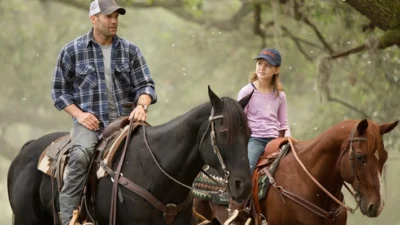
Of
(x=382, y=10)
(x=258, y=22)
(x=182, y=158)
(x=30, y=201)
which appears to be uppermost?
(x=382, y=10)

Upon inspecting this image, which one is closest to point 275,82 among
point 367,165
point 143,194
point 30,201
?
point 367,165

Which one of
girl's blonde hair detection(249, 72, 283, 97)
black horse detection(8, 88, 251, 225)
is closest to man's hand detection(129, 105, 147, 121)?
black horse detection(8, 88, 251, 225)

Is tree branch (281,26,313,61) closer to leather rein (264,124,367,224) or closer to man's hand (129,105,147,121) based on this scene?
leather rein (264,124,367,224)

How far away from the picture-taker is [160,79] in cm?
2172

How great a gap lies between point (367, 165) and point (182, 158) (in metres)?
1.53

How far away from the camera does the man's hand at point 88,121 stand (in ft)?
24.1

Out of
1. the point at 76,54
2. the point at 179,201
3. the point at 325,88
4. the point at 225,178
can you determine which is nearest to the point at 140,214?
the point at 179,201

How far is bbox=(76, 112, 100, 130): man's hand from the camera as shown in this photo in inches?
289

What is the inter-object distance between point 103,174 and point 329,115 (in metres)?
11.4

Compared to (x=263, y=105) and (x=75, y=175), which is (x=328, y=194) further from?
(x=75, y=175)

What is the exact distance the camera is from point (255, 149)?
853 centimetres

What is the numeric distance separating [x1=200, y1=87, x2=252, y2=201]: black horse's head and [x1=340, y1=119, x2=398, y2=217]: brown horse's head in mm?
1359

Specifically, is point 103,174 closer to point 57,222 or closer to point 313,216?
point 57,222

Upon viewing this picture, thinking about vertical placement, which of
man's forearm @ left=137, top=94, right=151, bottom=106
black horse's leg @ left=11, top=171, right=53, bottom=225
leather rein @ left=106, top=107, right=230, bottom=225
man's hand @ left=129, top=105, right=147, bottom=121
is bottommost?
black horse's leg @ left=11, top=171, right=53, bottom=225
